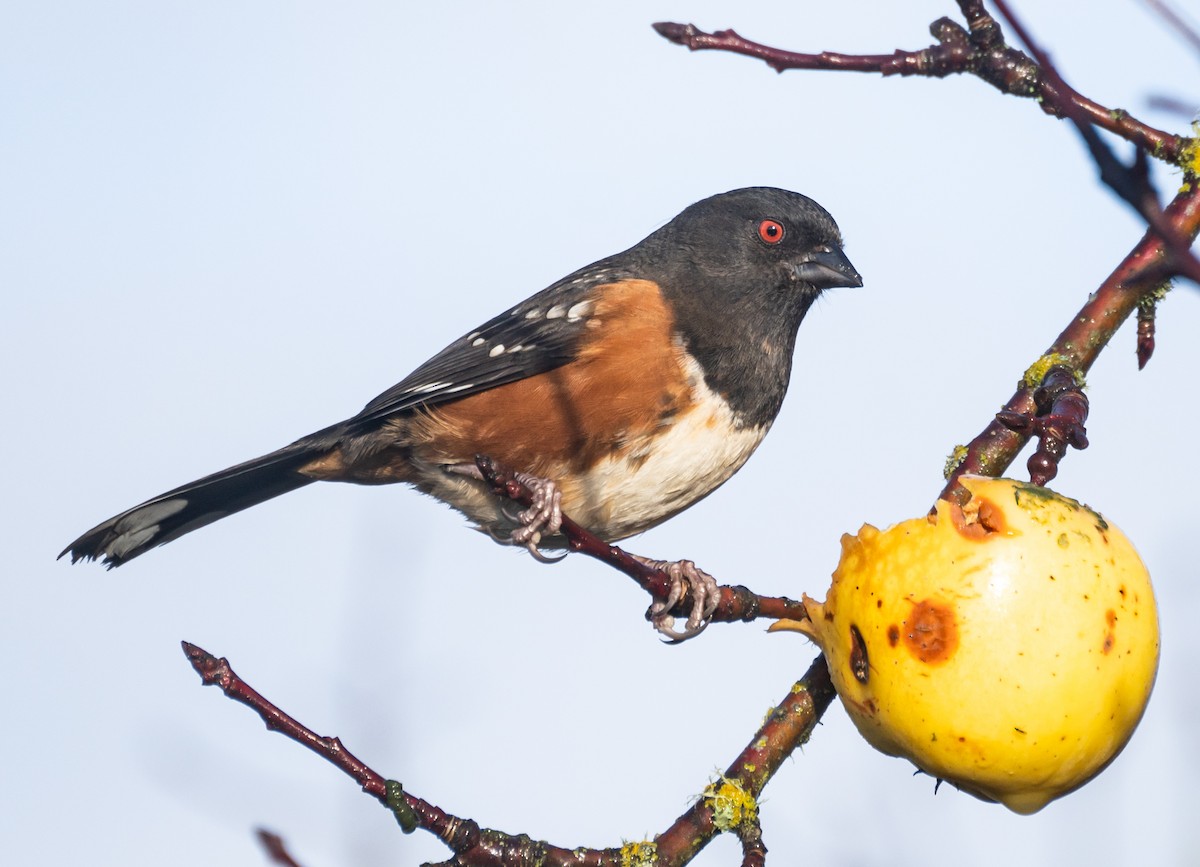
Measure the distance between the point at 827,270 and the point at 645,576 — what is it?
6.75 feet

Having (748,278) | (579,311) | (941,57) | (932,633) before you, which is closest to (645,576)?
(932,633)

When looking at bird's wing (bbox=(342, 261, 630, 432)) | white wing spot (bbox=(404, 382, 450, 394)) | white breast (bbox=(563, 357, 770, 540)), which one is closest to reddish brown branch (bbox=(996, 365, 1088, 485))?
white breast (bbox=(563, 357, 770, 540))

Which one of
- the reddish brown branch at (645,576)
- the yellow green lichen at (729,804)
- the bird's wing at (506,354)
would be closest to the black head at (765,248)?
the bird's wing at (506,354)

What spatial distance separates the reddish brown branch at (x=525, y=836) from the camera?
5.49ft

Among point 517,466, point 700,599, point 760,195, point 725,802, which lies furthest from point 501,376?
point 725,802

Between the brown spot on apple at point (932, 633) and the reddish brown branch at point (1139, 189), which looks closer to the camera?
the reddish brown branch at point (1139, 189)

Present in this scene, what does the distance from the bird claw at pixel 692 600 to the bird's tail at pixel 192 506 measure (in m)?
1.53

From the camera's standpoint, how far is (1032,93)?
6.38ft

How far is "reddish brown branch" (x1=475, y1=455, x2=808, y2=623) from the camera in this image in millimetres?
1869

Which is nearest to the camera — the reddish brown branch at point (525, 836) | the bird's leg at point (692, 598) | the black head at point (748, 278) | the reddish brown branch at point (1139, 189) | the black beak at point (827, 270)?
the reddish brown branch at point (1139, 189)

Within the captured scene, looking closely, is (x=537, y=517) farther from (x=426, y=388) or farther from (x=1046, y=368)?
(x=426, y=388)

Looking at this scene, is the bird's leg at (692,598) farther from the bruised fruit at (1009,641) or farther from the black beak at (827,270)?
the black beak at (827,270)

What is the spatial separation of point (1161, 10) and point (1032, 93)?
34.2 inches

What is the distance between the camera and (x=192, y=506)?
152 inches
